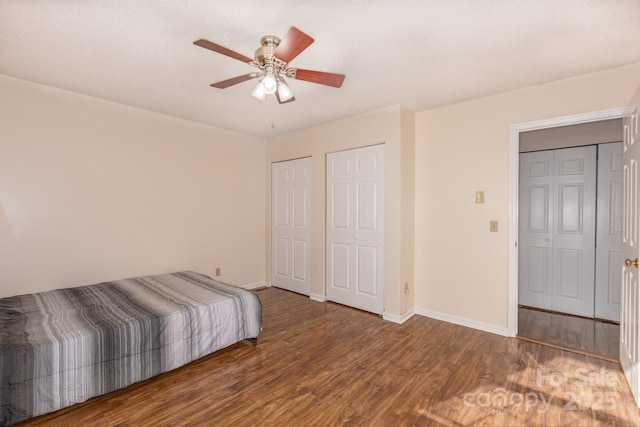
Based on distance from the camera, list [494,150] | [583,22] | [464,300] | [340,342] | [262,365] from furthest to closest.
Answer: [464,300] < [494,150] < [340,342] < [262,365] < [583,22]

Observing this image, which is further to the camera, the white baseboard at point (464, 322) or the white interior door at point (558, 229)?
the white interior door at point (558, 229)

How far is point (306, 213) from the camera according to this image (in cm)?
449

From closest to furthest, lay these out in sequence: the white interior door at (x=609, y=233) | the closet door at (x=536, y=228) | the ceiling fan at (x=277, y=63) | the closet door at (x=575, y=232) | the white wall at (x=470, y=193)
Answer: the ceiling fan at (x=277, y=63) → the white wall at (x=470, y=193) → the white interior door at (x=609, y=233) → the closet door at (x=575, y=232) → the closet door at (x=536, y=228)

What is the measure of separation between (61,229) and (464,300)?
→ 425cm

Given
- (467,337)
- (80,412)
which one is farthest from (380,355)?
(80,412)

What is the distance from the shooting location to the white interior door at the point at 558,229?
3.57 m

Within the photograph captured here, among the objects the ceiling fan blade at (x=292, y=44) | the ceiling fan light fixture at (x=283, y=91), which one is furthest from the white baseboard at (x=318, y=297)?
the ceiling fan blade at (x=292, y=44)

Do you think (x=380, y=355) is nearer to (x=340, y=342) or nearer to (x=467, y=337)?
(x=340, y=342)

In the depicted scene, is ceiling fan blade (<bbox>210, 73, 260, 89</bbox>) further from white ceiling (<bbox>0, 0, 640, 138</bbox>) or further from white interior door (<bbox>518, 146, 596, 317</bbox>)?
white interior door (<bbox>518, 146, 596, 317</bbox>)

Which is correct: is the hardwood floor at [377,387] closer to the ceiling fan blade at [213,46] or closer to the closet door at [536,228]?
the closet door at [536,228]

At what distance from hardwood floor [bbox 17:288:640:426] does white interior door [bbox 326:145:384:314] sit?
0.79 meters

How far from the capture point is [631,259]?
2139 millimetres

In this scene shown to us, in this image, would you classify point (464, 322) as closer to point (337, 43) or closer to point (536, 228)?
point (536, 228)

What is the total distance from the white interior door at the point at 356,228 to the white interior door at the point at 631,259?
79.6 inches
